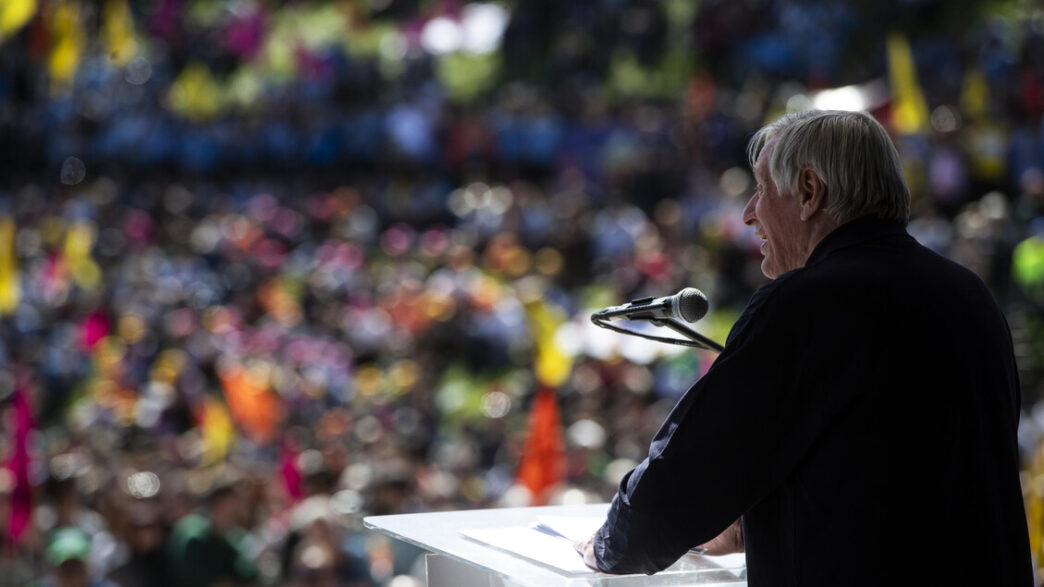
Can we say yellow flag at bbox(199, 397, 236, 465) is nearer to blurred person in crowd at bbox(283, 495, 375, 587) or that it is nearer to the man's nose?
blurred person in crowd at bbox(283, 495, 375, 587)

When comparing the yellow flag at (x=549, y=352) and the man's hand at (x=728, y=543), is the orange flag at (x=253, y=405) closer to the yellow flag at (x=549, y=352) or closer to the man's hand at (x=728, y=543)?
the yellow flag at (x=549, y=352)

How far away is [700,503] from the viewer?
1.41m

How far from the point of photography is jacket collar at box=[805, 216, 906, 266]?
1.49m

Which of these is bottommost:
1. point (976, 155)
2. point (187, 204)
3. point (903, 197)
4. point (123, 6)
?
point (903, 197)

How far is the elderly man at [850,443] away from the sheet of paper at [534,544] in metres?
0.06

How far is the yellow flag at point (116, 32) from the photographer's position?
1196 centimetres

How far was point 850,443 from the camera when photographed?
138 cm

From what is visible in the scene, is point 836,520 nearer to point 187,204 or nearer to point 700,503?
point 700,503

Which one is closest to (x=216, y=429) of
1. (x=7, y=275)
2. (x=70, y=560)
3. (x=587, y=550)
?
(x=70, y=560)

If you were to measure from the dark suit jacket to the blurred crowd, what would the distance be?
3139mm

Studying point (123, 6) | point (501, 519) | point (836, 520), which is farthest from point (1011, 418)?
→ point (123, 6)

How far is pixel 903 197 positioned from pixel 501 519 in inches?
28.4

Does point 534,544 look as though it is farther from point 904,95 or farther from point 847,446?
point 904,95

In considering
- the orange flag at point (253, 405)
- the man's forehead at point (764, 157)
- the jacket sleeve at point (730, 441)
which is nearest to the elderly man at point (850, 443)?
the jacket sleeve at point (730, 441)
